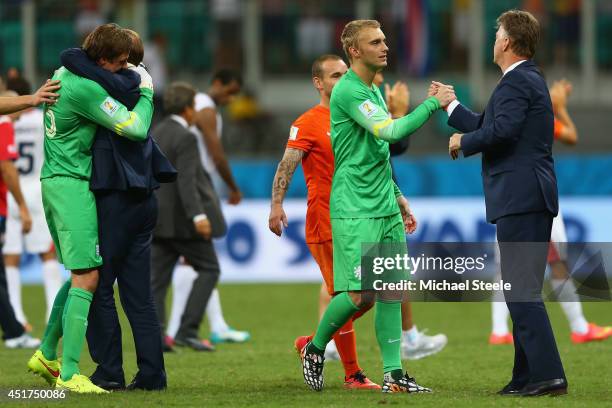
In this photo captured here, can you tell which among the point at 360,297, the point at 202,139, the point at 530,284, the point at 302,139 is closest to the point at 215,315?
the point at 202,139

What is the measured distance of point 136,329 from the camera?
8.33 meters

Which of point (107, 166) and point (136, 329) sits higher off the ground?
point (107, 166)

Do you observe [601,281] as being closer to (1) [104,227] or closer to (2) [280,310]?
(1) [104,227]

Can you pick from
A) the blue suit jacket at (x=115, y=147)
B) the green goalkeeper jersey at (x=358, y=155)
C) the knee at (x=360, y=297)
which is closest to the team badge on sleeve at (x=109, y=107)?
the blue suit jacket at (x=115, y=147)

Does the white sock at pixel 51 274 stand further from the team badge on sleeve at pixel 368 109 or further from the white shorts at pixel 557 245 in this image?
the team badge on sleeve at pixel 368 109

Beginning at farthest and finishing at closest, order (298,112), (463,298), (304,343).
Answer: (298,112), (304,343), (463,298)

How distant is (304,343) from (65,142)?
200 centimetres

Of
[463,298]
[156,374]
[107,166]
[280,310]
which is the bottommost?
[280,310]

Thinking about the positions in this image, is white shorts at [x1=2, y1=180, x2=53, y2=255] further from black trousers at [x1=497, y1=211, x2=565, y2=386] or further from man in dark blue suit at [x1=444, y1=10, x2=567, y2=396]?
black trousers at [x1=497, y1=211, x2=565, y2=386]

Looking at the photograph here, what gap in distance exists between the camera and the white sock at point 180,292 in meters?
12.4

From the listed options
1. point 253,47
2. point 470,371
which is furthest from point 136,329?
point 253,47

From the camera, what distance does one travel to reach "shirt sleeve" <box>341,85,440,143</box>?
769 centimetres

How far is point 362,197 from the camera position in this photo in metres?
8.00

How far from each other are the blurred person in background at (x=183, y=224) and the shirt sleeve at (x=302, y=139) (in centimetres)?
262
